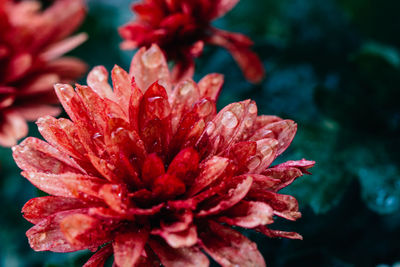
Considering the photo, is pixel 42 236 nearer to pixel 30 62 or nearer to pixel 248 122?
pixel 248 122

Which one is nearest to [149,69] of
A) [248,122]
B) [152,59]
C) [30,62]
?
[152,59]

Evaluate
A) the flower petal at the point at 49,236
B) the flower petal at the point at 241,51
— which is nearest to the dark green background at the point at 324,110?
the flower petal at the point at 241,51

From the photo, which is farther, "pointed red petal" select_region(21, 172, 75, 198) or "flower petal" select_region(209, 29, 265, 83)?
"flower petal" select_region(209, 29, 265, 83)

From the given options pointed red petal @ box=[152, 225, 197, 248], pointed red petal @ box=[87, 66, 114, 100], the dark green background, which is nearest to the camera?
pointed red petal @ box=[152, 225, 197, 248]

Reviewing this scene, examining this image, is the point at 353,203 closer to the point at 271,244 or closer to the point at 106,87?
the point at 271,244

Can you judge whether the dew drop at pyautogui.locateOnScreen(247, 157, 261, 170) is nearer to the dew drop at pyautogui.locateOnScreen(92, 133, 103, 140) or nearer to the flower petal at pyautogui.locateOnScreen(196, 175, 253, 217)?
the flower petal at pyautogui.locateOnScreen(196, 175, 253, 217)

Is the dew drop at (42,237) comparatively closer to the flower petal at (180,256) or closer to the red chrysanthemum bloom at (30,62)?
the flower petal at (180,256)

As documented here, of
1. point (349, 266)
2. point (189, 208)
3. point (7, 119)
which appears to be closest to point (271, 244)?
point (349, 266)

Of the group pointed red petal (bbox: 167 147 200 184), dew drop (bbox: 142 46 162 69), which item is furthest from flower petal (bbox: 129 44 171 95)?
pointed red petal (bbox: 167 147 200 184)
